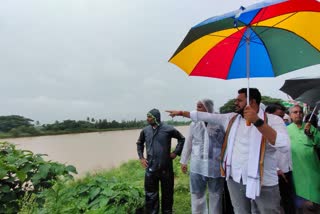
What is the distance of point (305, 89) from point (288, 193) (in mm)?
1421

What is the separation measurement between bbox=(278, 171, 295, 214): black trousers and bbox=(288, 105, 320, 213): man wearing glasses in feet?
0.27

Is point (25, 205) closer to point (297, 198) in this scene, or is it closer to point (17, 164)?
point (17, 164)

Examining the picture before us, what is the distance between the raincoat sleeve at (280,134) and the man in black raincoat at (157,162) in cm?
213

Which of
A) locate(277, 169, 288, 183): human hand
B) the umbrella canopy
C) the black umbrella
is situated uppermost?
the umbrella canopy

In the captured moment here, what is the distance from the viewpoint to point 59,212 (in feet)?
10.4

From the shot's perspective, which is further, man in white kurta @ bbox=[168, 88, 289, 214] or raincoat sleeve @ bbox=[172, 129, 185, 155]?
raincoat sleeve @ bbox=[172, 129, 185, 155]

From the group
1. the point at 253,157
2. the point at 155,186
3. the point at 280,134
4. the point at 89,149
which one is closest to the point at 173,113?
the point at 253,157

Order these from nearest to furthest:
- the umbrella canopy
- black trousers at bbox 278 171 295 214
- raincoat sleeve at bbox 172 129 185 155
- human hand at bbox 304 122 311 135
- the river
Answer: the umbrella canopy < human hand at bbox 304 122 311 135 < black trousers at bbox 278 171 295 214 < raincoat sleeve at bbox 172 129 185 155 < the river

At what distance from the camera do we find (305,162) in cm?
379

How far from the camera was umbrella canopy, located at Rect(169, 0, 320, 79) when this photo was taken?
8.60ft

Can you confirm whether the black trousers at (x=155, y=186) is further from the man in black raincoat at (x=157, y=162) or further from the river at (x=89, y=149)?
the river at (x=89, y=149)

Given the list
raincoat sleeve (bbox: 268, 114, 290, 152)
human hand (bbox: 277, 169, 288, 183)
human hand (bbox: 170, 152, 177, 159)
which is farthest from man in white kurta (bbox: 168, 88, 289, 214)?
human hand (bbox: 170, 152, 177, 159)

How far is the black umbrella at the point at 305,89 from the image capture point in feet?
14.2

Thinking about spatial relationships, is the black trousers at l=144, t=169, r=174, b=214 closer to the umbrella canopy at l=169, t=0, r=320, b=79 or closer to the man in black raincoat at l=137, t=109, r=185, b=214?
the man in black raincoat at l=137, t=109, r=185, b=214
